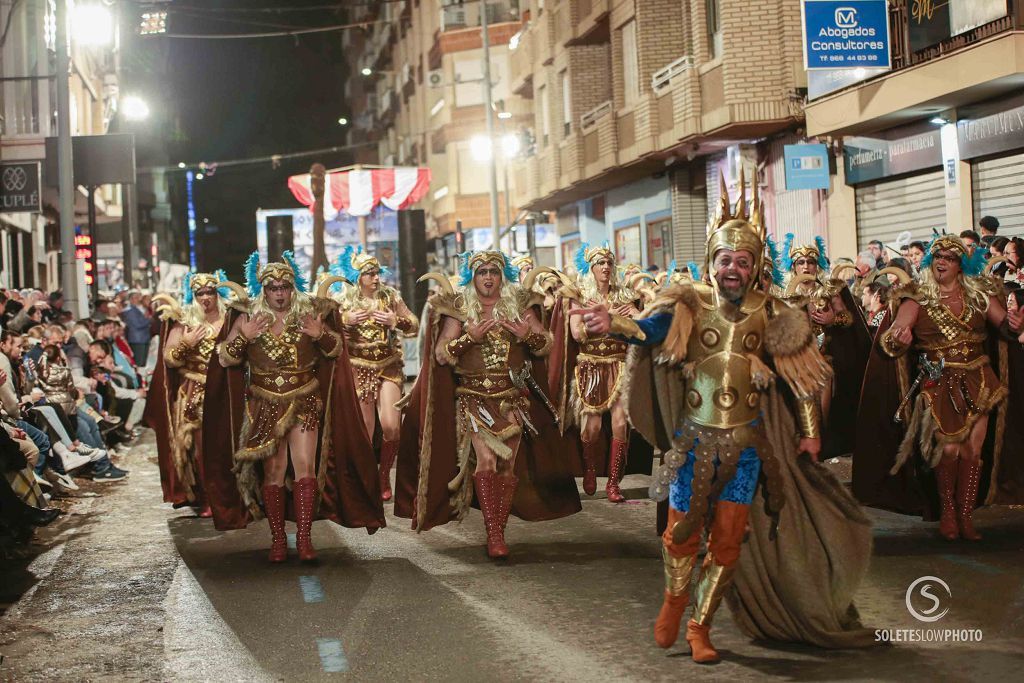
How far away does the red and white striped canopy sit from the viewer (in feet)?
89.6

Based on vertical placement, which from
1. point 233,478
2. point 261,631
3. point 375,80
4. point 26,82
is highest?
point 375,80

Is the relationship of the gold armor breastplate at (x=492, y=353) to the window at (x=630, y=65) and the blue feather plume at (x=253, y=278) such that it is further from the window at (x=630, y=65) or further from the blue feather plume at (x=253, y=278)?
the window at (x=630, y=65)

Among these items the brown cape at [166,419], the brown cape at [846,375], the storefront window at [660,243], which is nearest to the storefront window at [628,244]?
the storefront window at [660,243]

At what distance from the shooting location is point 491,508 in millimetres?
9297

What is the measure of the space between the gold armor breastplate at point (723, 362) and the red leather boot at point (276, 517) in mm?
3754

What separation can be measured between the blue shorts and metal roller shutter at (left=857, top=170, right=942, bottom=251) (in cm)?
1421

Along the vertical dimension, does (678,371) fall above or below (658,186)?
below

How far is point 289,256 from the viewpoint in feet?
32.0

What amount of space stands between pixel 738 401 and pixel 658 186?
2450cm

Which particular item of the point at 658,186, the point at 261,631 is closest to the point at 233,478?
the point at 261,631

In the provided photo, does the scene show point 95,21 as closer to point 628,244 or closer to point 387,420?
point 628,244

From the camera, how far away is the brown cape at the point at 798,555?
654 centimetres

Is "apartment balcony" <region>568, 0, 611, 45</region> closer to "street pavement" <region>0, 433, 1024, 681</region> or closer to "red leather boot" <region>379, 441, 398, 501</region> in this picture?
"red leather boot" <region>379, 441, 398, 501</region>

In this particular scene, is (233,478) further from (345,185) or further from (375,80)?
(375,80)
